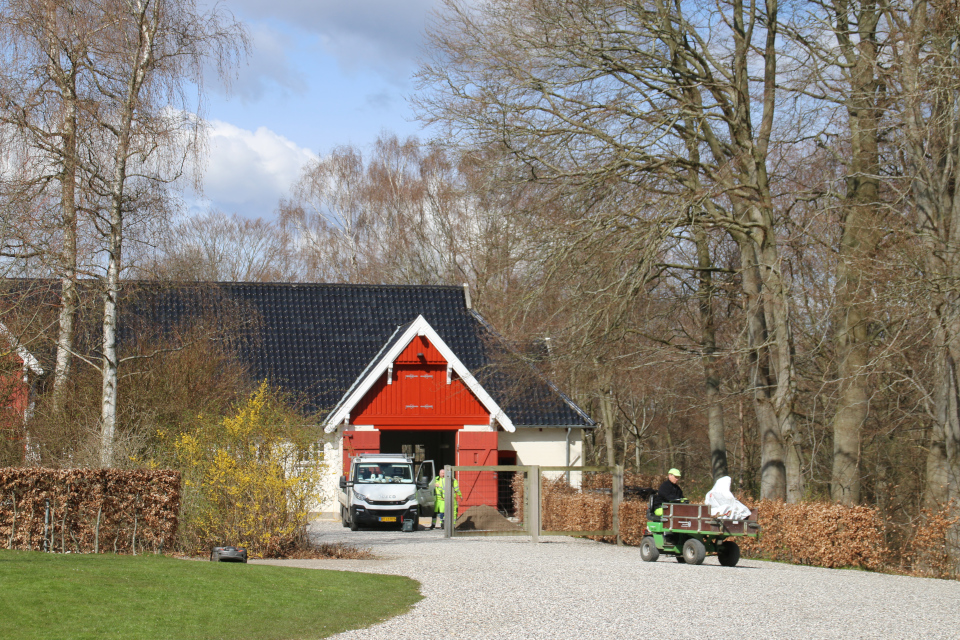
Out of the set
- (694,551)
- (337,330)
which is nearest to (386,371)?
(337,330)

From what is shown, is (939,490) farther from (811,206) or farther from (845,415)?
(811,206)

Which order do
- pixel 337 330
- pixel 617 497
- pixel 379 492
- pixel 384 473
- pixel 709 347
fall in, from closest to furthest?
1. pixel 617 497
2. pixel 709 347
3. pixel 379 492
4. pixel 384 473
5. pixel 337 330

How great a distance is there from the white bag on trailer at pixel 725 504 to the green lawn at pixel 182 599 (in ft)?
18.5

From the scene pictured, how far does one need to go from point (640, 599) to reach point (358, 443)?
56.2 feet

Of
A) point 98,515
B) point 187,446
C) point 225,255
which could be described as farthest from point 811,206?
point 225,255

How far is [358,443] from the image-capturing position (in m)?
28.5

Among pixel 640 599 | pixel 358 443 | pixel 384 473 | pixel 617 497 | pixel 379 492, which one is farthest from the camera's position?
pixel 358 443

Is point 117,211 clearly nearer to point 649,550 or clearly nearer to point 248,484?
point 248,484

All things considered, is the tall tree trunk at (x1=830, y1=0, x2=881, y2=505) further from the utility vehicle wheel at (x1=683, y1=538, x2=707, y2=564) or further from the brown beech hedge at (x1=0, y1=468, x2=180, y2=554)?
the brown beech hedge at (x1=0, y1=468, x2=180, y2=554)

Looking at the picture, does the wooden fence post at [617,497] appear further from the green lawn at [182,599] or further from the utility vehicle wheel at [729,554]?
the green lawn at [182,599]

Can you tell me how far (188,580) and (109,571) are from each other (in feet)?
3.66

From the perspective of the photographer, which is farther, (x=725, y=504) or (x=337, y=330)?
(x=337, y=330)

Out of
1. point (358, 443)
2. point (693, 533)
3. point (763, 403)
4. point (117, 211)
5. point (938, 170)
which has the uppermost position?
point (938, 170)

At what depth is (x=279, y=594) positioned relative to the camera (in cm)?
1142
